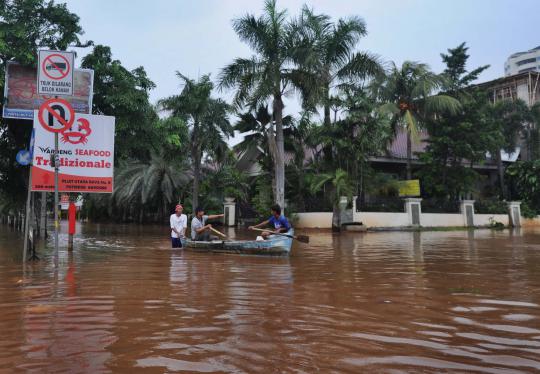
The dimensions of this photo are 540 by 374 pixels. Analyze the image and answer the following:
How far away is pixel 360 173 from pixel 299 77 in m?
8.55

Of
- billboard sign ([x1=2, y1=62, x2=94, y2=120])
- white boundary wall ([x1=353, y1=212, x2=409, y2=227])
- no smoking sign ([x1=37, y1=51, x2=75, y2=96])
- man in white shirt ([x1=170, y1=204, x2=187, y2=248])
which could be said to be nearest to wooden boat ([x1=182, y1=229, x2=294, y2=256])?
man in white shirt ([x1=170, y1=204, x2=187, y2=248])

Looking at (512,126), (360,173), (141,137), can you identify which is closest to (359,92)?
(360,173)

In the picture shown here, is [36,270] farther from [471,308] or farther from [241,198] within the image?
[241,198]

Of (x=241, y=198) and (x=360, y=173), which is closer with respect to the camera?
(x=360, y=173)

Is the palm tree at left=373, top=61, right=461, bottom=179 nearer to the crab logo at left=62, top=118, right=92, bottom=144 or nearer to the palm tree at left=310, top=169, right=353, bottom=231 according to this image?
the palm tree at left=310, top=169, right=353, bottom=231

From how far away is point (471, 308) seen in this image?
19.4ft

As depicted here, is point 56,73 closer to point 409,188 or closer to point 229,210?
point 229,210

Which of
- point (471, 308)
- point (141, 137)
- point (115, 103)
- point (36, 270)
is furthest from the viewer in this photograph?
point (141, 137)

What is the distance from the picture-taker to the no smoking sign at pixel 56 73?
8492mm

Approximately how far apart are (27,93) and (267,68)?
1009 centimetres

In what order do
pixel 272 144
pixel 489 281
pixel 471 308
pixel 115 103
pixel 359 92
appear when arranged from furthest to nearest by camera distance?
pixel 359 92
pixel 272 144
pixel 115 103
pixel 489 281
pixel 471 308

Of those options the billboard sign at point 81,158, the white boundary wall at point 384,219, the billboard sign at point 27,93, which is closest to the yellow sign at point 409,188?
the white boundary wall at point 384,219

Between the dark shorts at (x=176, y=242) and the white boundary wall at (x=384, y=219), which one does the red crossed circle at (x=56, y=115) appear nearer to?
the dark shorts at (x=176, y=242)

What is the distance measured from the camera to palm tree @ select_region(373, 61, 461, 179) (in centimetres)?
3014
